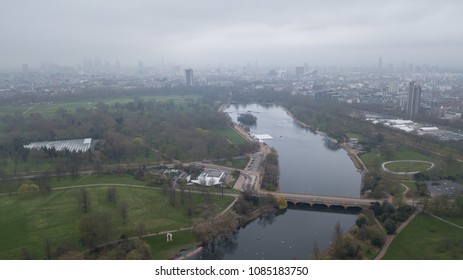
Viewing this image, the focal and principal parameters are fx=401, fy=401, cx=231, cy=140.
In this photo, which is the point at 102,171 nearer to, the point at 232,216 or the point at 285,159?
the point at 232,216

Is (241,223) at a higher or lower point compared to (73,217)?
lower

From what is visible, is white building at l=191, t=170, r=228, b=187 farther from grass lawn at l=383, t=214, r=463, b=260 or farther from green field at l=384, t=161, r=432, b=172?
green field at l=384, t=161, r=432, b=172

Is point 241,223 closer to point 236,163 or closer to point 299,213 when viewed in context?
point 299,213

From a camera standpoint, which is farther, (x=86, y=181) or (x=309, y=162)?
(x=309, y=162)

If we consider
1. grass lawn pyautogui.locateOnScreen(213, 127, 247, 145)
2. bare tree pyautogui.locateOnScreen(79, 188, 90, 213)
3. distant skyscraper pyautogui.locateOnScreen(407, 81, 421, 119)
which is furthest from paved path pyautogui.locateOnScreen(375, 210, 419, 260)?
distant skyscraper pyautogui.locateOnScreen(407, 81, 421, 119)

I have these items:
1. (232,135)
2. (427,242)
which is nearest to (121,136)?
(232,135)

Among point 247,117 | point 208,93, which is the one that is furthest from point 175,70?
point 247,117
